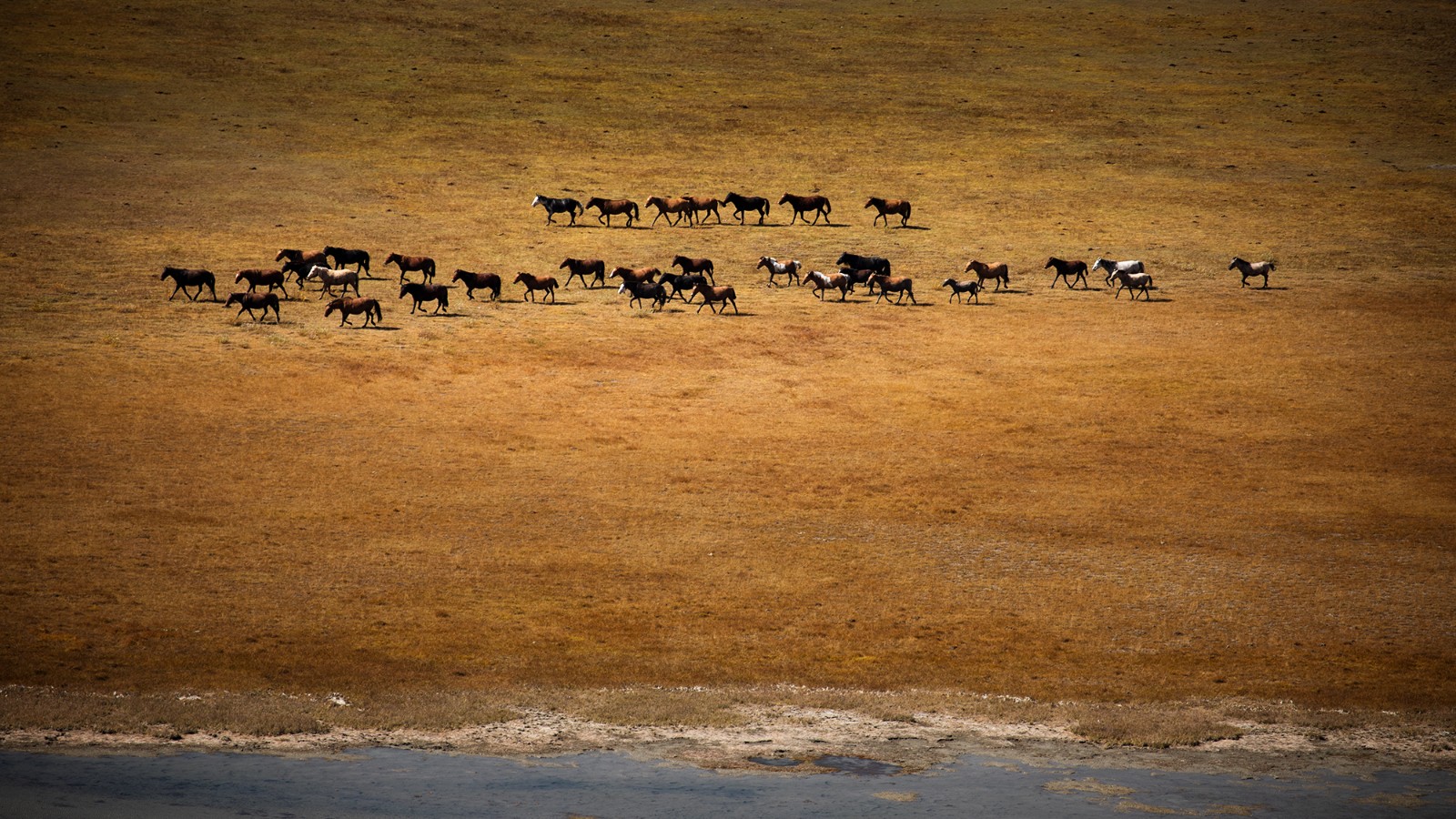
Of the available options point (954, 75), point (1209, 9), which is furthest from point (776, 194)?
point (1209, 9)

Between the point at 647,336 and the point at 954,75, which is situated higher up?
the point at 954,75

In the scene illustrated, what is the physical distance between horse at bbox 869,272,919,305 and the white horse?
19.7 ft

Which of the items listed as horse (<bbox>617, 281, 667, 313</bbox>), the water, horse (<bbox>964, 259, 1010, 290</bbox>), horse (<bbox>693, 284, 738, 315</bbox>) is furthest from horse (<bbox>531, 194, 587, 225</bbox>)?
the water

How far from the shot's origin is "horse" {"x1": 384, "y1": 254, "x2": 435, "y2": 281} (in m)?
37.6

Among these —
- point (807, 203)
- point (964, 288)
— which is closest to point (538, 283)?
A: point (964, 288)

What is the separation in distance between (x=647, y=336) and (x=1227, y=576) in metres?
17.7

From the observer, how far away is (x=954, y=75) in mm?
68188

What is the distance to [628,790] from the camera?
13.7 m

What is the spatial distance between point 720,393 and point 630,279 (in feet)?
29.1

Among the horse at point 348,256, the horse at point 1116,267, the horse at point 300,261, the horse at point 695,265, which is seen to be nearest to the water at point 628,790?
the horse at point 300,261

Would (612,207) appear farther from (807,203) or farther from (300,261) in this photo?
(300,261)

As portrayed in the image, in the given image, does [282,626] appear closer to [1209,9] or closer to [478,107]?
[478,107]

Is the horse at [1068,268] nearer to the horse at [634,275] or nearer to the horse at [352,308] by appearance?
the horse at [634,275]

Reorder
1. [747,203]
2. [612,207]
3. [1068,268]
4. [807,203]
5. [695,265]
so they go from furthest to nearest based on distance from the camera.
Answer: [807,203] → [747,203] → [612,207] → [1068,268] → [695,265]
